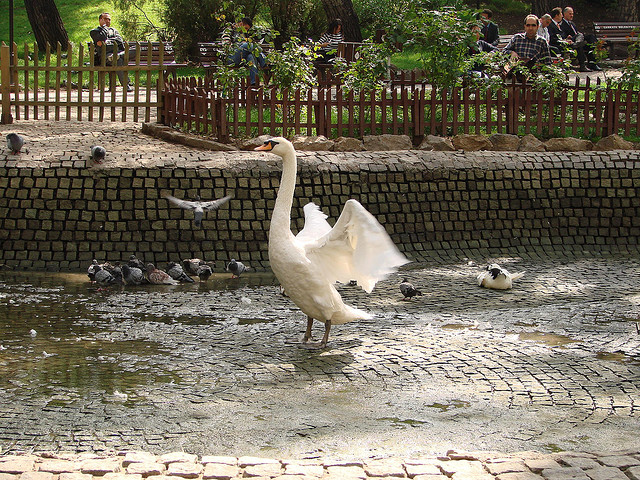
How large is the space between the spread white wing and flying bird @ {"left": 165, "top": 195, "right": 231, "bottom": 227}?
311 cm

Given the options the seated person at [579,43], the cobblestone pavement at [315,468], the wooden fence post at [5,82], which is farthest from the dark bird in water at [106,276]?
the seated person at [579,43]

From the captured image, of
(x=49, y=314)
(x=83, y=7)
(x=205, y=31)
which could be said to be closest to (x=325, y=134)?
Result: (x=49, y=314)

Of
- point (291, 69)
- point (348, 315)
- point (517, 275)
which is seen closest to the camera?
point (348, 315)

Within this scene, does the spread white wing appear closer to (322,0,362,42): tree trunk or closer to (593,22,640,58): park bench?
(322,0,362,42): tree trunk

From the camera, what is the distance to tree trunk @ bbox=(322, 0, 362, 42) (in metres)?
21.8

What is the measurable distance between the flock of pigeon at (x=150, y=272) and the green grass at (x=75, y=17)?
1742cm

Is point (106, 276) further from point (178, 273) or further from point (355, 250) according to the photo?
point (355, 250)

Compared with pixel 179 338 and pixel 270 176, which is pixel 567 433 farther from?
pixel 270 176

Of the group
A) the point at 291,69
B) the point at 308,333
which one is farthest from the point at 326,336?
the point at 291,69

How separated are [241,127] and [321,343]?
6148 millimetres

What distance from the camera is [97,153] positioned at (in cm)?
1034

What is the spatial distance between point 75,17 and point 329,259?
923 inches

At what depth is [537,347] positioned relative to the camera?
7.02m

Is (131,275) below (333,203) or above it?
below
